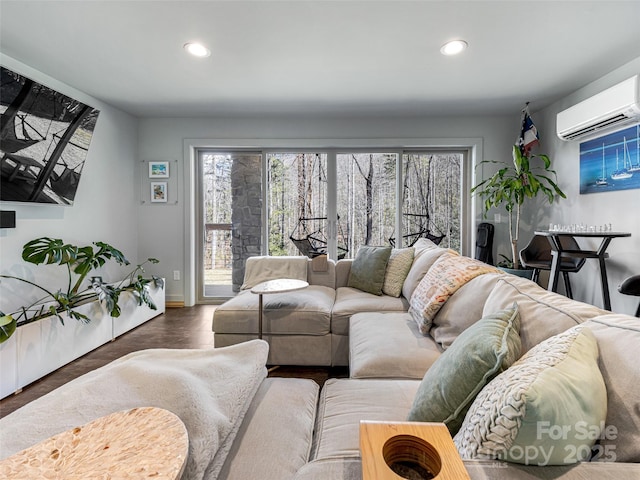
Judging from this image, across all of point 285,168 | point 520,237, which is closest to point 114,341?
point 285,168

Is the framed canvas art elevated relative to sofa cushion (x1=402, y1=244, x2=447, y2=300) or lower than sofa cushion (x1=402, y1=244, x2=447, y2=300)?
elevated

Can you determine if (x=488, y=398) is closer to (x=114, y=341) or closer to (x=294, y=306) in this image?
(x=294, y=306)

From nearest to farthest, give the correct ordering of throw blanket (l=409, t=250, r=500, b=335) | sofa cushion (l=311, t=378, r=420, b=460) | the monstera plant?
sofa cushion (l=311, t=378, r=420, b=460), throw blanket (l=409, t=250, r=500, b=335), the monstera plant

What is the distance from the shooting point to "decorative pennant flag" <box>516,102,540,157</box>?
3549mm

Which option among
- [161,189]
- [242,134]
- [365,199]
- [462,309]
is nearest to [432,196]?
[365,199]

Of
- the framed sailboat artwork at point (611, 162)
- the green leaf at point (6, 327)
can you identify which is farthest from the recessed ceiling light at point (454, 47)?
the green leaf at point (6, 327)

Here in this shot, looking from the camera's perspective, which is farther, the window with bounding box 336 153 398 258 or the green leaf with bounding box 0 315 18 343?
the window with bounding box 336 153 398 258

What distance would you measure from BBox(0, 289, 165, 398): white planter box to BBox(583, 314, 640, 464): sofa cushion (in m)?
2.99

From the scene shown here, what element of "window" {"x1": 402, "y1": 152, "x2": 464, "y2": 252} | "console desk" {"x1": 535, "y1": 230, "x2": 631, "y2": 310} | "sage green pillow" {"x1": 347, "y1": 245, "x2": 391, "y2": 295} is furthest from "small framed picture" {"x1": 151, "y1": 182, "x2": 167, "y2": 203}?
"console desk" {"x1": 535, "y1": 230, "x2": 631, "y2": 310}

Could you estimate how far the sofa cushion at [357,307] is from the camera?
2.41 m

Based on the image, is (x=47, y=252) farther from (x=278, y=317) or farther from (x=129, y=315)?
(x=278, y=317)

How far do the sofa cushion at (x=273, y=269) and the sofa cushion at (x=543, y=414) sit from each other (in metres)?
2.53

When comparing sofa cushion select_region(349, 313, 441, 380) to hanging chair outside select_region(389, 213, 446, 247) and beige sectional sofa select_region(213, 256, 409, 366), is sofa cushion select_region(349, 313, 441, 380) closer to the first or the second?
beige sectional sofa select_region(213, 256, 409, 366)

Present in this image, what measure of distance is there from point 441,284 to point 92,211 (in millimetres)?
3623
